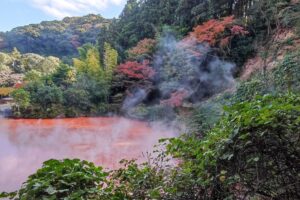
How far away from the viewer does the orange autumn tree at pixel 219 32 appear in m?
8.30

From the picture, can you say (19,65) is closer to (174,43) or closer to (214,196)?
(174,43)

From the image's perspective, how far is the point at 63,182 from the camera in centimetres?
124

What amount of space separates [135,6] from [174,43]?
5623 millimetres

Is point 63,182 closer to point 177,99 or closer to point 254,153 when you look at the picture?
point 254,153

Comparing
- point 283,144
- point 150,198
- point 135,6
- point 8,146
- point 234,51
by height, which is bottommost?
point 8,146

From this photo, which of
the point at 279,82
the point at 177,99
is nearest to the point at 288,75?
the point at 279,82

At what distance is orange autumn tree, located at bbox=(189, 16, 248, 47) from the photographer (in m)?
8.30

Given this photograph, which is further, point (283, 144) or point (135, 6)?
point (135, 6)

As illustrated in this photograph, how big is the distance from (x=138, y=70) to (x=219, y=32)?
3199 millimetres

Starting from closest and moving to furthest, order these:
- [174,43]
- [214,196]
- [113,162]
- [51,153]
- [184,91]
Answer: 1. [214,196]
2. [113,162]
3. [51,153]
4. [184,91]
5. [174,43]

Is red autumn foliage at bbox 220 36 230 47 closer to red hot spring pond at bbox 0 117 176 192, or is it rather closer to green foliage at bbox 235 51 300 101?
red hot spring pond at bbox 0 117 176 192

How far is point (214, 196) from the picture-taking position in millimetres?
1297

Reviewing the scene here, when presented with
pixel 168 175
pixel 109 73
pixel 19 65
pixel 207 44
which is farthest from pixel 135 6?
pixel 168 175

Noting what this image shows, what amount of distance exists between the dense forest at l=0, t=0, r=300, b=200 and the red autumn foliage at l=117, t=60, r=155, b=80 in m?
0.04
